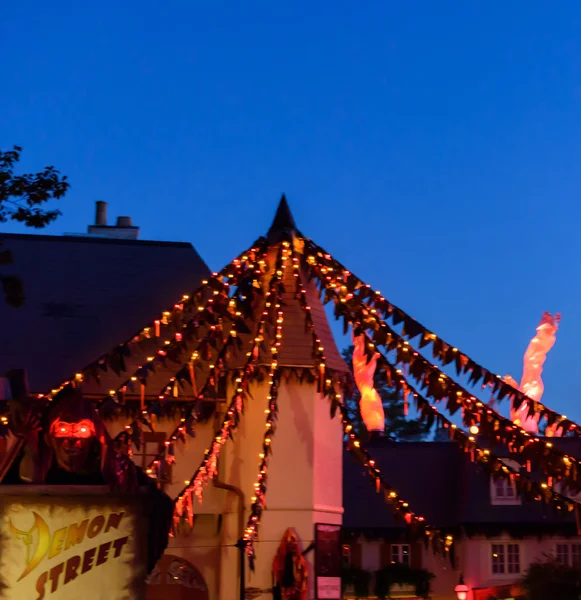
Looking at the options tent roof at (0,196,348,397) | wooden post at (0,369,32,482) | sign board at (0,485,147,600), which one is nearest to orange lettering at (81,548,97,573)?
sign board at (0,485,147,600)

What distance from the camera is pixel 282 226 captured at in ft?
69.3

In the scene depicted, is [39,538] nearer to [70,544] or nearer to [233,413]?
[70,544]

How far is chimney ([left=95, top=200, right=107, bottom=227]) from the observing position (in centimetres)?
2947

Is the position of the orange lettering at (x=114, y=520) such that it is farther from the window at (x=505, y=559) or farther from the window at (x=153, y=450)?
the window at (x=505, y=559)

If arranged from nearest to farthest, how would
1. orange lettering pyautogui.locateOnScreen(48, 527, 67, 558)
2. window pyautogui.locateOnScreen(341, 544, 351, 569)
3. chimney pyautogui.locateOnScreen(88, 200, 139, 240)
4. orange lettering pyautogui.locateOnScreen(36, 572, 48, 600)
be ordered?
orange lettering pyautogui.locateOnScreen(36, 572, 48, 600) < orange lettering pyautogui.locateOnScreen(48, 527, 67, 558) < chimney pyautogui.locateOnScreen(88, 200, 139, 240) < window pyautogui.locateOnScreen(341, 544, 351, 569)

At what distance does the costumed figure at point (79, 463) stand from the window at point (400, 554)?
917 inches

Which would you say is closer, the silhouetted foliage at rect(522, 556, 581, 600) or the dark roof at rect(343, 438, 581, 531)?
the silhouetted foliage at rect(522, 556, 581, 600)

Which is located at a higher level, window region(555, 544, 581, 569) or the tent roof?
the tent roof

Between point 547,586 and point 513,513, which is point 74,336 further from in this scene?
point 513,513

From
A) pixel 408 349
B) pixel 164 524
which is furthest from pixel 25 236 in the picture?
pixel 164 524

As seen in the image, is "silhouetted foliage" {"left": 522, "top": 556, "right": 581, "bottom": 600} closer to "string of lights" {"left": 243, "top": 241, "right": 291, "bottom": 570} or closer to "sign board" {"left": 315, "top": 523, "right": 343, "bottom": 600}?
"sign board" {"left": 315, "top": 523, "right": 343, "bottom": 600}

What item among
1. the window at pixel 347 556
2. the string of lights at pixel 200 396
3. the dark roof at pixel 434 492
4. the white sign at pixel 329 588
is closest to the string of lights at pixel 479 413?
the string of lights at pixel 200 396

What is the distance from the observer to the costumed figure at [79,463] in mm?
8609

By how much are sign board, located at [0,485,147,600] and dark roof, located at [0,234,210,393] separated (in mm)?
13495
